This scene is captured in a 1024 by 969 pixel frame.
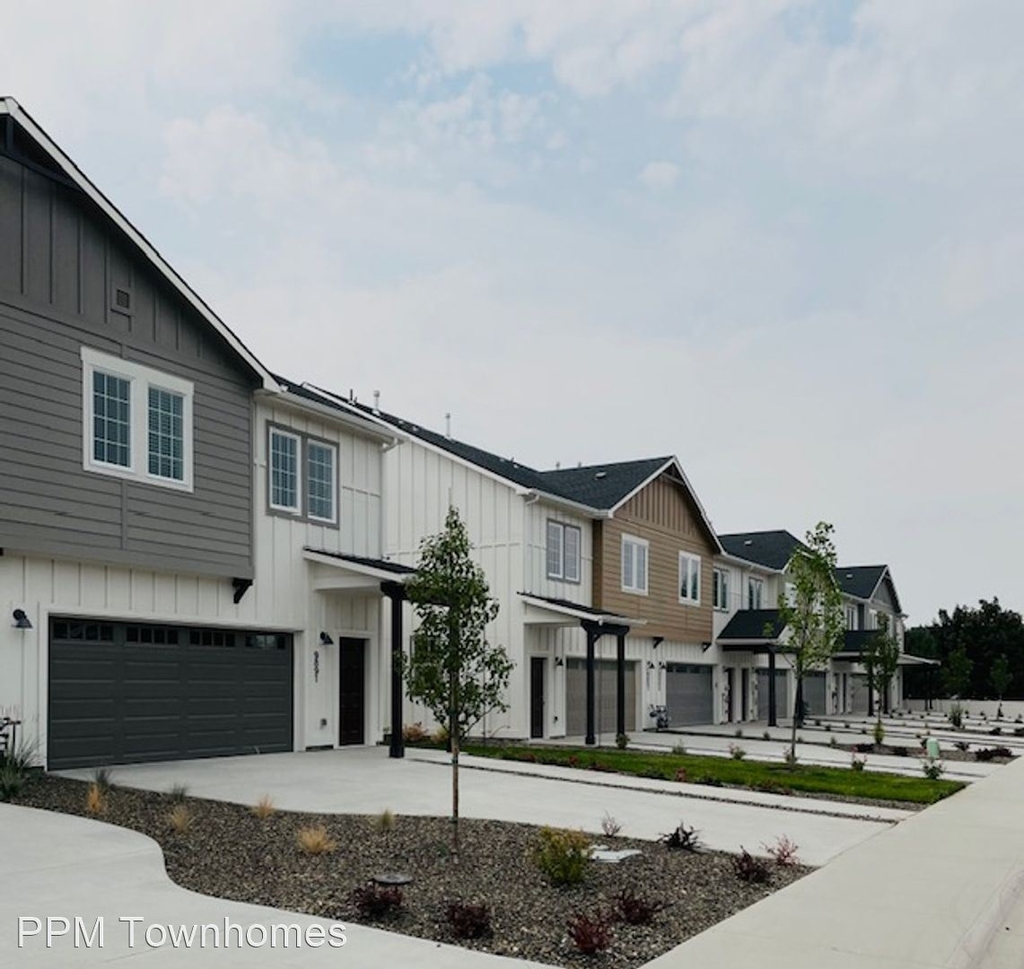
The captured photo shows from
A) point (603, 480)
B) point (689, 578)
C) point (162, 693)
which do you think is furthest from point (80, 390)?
point (689, 578)

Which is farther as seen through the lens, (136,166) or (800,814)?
(136,166)

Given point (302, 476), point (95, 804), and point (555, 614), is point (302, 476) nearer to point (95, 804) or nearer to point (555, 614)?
point (555, 614)

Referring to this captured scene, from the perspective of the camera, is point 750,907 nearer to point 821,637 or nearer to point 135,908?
point 135,908

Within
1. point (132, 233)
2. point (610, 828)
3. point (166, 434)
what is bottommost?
point (610, 828)

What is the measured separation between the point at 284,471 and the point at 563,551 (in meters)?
10.5

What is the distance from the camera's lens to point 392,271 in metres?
21.5

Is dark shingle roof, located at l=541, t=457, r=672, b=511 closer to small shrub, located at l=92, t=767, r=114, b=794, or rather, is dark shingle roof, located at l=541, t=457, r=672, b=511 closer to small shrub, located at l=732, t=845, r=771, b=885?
small shrub, located at l=92, t=767, r=114, b=794

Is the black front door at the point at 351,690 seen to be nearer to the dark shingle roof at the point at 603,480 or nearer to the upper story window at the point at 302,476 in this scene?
the upper story window at the point at 302,476

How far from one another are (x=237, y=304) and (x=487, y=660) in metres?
21.1

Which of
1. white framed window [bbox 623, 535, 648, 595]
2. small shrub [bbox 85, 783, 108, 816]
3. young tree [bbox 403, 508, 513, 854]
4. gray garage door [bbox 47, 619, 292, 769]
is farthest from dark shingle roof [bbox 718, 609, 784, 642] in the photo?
small shrub [bbox 85, 783, 108, 816]

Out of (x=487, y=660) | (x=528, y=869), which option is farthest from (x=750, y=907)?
(x=487, y=660)

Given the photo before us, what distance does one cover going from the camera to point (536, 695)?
2739 centimetres

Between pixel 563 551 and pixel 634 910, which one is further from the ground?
pixel 563 551

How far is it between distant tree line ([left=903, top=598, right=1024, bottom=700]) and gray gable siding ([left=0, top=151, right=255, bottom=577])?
46.3 m
